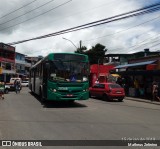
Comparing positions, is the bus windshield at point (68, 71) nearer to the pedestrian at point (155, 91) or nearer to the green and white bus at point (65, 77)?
the green and white bus at point (65, 77)

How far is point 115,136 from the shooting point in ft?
32.9

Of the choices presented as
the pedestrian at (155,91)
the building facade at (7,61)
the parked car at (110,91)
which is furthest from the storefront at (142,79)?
the building facade at (7,61)

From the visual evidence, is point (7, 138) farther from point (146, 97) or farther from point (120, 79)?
point (120, 79)

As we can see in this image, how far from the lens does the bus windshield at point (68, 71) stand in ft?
63.1

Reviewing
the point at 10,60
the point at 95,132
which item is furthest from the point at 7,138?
the point at 10,60

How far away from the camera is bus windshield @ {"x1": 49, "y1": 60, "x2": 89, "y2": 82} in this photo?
19.2 meters

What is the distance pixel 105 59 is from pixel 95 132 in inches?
2786

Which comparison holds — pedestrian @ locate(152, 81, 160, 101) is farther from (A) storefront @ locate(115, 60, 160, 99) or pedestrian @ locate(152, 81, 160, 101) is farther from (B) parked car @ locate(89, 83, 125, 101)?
(B) parked car @ locate(89, 83, 125, 101)

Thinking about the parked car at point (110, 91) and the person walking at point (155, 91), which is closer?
the parked car at point (110, 91)

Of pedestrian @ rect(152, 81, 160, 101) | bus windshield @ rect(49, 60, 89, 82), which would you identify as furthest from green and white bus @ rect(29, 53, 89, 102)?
pedestrian @ rect(152, 81, 160, 101)

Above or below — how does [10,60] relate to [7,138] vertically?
above

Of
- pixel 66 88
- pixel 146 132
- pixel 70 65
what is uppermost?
pixel 70 65

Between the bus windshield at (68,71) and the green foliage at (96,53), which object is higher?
the green foliage at (96,53)

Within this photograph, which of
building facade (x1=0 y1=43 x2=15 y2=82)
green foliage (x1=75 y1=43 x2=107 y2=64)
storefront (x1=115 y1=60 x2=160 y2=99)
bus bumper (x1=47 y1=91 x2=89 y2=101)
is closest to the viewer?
bus bumper (x1=47 y1=91 x2=89 y2=101)
